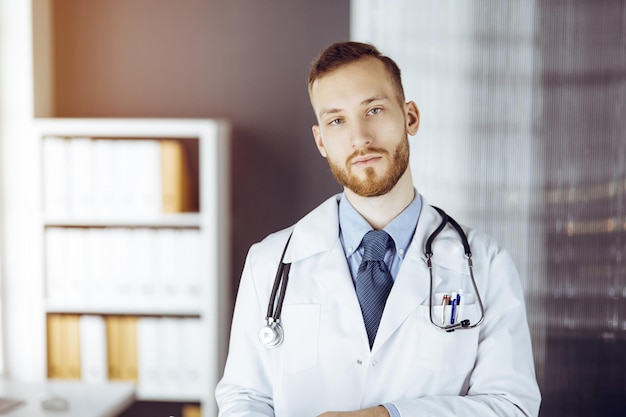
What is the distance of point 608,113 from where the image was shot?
8.52ft

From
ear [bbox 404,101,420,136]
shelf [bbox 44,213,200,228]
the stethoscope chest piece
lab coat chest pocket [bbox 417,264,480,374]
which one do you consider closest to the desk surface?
shelf [bbox 44,213,200,228]

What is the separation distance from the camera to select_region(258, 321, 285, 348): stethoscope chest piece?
141 cm

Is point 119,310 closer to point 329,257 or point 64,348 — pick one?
point 64,348

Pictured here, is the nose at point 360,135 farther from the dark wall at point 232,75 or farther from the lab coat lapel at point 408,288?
the dark wall at point 232,75

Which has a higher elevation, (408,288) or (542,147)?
(542,147)

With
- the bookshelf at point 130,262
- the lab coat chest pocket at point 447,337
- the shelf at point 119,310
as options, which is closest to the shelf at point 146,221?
the bookshelf at point 130,262

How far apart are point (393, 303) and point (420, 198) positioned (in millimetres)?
271

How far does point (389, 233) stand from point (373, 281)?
11 cm

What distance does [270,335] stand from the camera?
142 centimetres

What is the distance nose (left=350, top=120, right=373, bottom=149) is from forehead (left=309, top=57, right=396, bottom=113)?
0.17 ft

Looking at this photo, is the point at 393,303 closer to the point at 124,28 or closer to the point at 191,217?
the point at 191,217

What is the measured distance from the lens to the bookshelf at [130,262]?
9.19 ft

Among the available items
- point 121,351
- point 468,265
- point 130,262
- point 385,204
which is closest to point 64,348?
point 121,351

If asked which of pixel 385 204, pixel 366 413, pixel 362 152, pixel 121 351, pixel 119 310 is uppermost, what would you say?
pixel 362 152
